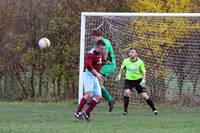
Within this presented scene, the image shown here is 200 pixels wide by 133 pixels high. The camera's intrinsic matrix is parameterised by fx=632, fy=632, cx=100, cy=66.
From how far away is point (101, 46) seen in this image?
39.4ft

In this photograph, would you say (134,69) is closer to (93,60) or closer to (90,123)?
(93,60)

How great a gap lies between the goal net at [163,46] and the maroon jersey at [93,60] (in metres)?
6.08

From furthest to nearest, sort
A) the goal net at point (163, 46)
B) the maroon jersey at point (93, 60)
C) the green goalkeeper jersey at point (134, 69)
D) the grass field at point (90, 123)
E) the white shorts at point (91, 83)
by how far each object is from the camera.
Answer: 1. the goal net at point (163, 46)
2. the green goalkeeper jersey at point (134, 69)
3. the white shorts at point (91, 83)
4. the maroon jersey at point (93, 60)
5. the grass field at point (90, 123)

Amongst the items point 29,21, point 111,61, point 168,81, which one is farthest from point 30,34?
point 111,61

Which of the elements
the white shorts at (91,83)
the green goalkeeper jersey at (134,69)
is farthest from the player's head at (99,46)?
the green goalkeeper jersey at (134,69)

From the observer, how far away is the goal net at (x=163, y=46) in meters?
18.4

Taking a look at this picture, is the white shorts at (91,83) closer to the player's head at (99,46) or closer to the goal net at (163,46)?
the player's head at (99,46)

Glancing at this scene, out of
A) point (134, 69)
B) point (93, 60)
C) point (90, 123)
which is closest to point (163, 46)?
point (134, 69)

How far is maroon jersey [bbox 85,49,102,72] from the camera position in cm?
1198

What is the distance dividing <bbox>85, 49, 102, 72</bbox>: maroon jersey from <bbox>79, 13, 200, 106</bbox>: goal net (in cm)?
608

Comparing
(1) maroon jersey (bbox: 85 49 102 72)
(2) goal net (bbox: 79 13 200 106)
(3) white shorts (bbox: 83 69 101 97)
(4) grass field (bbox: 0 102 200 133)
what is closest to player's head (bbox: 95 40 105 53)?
(1) maroon jersey (bbox: 85 49 102 72)

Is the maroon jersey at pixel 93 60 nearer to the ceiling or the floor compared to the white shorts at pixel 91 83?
nearer to the ceiling

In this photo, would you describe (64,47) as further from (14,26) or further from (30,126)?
(30,126)

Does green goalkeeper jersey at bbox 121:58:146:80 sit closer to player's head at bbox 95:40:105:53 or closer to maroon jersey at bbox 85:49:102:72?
maroon jersey at bbox 85:49:102:72
